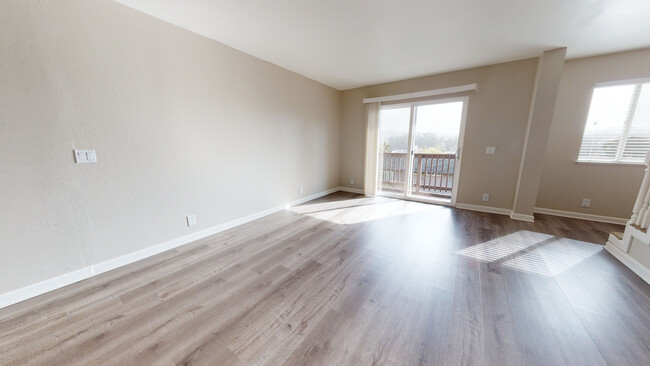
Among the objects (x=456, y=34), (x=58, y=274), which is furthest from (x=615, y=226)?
(x=58, y=274)

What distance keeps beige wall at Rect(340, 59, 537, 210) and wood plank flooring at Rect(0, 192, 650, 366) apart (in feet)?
3.81

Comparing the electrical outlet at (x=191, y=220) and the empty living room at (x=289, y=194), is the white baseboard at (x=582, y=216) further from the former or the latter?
the electrical outlet at (x=191, y=220)

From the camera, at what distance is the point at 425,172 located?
15.5 ft

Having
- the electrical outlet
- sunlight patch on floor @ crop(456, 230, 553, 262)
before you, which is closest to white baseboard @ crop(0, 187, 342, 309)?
the electrical outlet

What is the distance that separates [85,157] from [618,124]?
20.8 feet

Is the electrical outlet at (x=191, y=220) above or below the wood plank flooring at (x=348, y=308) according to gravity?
above

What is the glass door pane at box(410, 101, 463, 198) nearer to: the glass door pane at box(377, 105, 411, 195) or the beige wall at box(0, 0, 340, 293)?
the glass door pane at box(377, 105, 411, 195)

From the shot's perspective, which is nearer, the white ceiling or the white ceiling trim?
the white ceiling

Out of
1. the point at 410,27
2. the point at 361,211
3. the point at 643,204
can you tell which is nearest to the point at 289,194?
the point at 361,211

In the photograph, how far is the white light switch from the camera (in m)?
1.69

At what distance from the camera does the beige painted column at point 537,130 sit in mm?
2697

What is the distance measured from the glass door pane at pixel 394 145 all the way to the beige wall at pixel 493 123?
53 centimetres

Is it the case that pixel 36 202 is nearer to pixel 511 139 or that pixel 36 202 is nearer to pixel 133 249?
pixel 133 249

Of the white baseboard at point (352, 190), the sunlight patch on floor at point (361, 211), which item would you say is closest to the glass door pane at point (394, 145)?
the white baseboard at point (352, 190)
